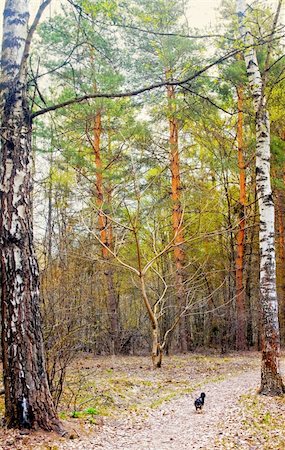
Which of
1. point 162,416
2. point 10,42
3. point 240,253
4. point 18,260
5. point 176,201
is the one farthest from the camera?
point 240,253

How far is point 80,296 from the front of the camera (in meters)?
8.06

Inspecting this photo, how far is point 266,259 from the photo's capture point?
25.8ft

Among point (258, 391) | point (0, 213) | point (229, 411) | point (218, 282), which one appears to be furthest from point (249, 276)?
point (0, 213)

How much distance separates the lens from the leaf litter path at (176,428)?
5.00 metres

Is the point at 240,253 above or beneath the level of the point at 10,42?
beneath

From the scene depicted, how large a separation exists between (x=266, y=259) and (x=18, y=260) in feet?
15.8

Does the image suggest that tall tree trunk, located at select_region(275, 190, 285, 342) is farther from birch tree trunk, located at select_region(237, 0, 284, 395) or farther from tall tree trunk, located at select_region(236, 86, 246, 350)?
birch tree trunk, located at select_region(237, 0, 284, 395)

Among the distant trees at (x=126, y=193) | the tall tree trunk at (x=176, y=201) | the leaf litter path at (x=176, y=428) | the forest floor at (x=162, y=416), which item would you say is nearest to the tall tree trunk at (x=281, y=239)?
the distant trees at (x=126, y=193)

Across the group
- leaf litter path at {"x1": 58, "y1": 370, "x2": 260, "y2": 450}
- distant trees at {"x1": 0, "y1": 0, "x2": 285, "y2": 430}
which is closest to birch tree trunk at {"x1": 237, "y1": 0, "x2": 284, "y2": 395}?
distant trees at {"x1": 0, "y1": 0, "x2": 285, "y2": 430}

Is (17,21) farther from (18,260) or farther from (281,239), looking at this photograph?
(281,239)

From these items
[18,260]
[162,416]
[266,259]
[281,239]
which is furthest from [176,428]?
[281,239]

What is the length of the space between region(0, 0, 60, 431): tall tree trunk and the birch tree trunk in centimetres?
436

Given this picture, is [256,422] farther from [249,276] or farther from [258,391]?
[249,276]

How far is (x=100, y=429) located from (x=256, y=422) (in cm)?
217
